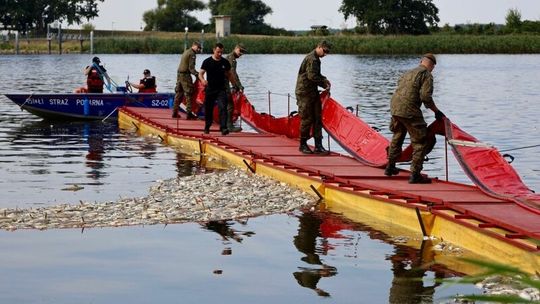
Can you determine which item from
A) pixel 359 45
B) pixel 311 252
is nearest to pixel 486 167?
pixel 311 252

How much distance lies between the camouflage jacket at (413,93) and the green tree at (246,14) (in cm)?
14770

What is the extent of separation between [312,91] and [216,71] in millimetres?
3503

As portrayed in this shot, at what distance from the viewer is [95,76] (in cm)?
3366

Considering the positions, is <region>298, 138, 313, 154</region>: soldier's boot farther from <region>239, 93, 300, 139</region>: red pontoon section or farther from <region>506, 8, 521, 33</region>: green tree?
<region>506, 8, 521, 33</region>: green tree

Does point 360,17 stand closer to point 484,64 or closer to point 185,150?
point 484,64

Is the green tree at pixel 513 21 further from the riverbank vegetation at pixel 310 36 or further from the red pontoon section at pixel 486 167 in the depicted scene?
the red pontoon section at pixel 486 167

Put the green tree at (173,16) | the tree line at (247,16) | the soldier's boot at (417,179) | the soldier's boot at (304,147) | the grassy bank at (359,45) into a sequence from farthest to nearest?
the green tree at (173,16) → the tree line at (247,16) → the grassy bank at (359,45) → the soldier's boot at (304,147) → the soldier's boot at (417,179)

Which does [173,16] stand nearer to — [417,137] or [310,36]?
[310,36]

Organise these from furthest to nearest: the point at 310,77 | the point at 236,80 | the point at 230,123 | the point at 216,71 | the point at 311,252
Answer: the point at 230,123 → the point at 236,80 → the point at 216,71 → the point at 310,77 → the point at 311,252

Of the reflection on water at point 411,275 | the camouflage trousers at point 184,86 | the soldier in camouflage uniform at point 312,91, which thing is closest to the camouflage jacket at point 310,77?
the soldier in camouflage uniform at point 312,91

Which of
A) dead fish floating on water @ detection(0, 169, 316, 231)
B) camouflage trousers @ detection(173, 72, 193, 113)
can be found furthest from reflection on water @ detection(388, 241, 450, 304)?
camouflage trousers @ detection(173, 72, 193, 113)

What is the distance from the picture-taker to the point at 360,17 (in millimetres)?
150250

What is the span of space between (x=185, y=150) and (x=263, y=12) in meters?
147

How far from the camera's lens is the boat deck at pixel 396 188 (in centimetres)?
1305
